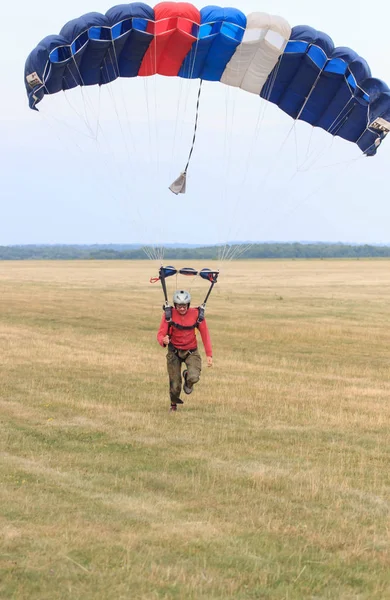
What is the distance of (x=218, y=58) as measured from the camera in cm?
1599

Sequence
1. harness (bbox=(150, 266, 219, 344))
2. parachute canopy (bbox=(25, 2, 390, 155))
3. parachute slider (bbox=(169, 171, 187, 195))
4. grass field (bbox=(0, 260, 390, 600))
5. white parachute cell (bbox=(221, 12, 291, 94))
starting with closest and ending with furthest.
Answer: grass field (bbox=(0, 260, 390, 600)), harness (bbox=(150, 266, 219, 344)), parachute canopy (bbox=(25, 2, 390, 155)), white parachute cell (bbox=(221, 12, 291, 94)), parachute slider (bbox=(169, 171, 187, 195))

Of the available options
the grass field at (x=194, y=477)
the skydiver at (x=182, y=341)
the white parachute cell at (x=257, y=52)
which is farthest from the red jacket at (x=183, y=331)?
the white parachute cell at (x=257, y=52)

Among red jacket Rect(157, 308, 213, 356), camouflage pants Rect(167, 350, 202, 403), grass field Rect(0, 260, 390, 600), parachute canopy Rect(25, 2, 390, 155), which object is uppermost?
parachute canopy Rect(25, 2, 390, 155)

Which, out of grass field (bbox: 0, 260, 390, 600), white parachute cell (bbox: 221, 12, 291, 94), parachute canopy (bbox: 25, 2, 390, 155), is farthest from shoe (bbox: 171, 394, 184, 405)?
white parachute cell (bbox: 221, 12, 291, 94)

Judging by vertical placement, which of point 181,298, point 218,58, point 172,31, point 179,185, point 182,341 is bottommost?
point 182,341

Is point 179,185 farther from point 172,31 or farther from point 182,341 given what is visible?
point 182,341

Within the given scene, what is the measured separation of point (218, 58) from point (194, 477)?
9.79 metres

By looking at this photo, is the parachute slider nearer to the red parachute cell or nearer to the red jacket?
the red parachute cell

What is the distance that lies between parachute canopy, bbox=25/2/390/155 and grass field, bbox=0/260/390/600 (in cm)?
587

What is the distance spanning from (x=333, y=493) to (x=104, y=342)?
16.8 metres

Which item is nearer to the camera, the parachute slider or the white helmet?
the white helmet

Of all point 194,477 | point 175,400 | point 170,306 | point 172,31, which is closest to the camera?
point 194,477

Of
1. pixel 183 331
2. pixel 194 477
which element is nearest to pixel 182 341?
pixel 183 331

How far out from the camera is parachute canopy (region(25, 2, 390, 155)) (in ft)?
48.6
